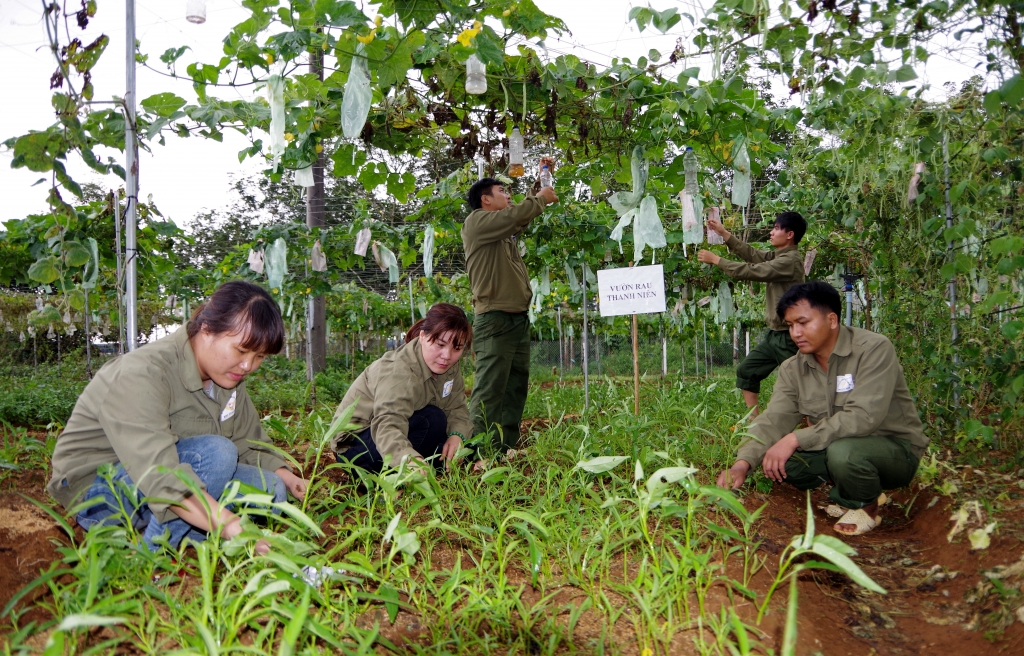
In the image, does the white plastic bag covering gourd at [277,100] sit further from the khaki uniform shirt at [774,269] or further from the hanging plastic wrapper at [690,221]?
the khaki uniform shirt at [774,269]

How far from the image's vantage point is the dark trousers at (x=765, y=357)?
3.80 metres

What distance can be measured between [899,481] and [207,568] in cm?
240

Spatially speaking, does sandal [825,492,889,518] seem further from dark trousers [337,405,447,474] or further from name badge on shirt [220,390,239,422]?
name badge on shirt [220,390,239,422]

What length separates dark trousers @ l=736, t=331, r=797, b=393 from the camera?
3.80m

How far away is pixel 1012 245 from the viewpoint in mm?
2057

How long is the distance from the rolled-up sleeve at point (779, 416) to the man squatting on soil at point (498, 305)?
115 centimetres

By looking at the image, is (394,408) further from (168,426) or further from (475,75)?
(475,75)

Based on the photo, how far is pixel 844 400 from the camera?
2543mm

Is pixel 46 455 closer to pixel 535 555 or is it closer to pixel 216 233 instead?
pixel 535 555

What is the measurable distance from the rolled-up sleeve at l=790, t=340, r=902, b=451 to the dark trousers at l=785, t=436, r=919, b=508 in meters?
0.05

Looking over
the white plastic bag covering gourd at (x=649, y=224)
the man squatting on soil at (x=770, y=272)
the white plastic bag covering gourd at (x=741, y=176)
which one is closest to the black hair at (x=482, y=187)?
the white plastic bag covering gourd at (x=649, y=224)

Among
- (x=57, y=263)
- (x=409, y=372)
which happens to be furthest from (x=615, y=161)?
(x=57, y=263)

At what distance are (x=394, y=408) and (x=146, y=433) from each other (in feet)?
2.90

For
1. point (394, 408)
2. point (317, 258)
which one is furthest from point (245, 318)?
point (317, 258)
